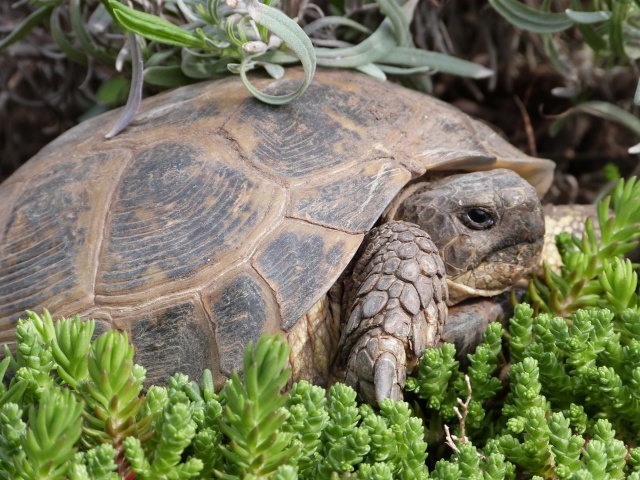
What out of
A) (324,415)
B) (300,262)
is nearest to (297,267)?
(300,262)

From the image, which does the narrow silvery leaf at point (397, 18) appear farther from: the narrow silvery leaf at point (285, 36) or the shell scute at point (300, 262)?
the shell scute at point (300, 262)

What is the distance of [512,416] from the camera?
1858 millimetres

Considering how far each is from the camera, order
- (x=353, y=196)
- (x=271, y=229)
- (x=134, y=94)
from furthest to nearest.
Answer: (x=134, y=94), (x=353, y=196), (x=271, y=229)

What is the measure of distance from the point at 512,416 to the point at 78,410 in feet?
3.57

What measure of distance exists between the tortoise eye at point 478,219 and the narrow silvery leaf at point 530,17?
99cm

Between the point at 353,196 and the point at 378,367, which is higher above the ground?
the point at 353,196

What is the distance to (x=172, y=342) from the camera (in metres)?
1.99

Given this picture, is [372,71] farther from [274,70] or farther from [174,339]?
[174,339]

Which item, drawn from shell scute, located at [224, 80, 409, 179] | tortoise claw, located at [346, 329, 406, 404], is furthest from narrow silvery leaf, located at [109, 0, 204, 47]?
tortoise claw, located at [346, 329, 406, 404]

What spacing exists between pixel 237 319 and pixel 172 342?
0.66 ft

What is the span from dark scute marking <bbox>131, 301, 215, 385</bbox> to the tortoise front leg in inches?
16.2

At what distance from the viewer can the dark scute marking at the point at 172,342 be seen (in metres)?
1.97

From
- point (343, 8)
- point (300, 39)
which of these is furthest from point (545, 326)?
point (343, 8)

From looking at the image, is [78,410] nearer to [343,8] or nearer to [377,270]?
[377,270]
